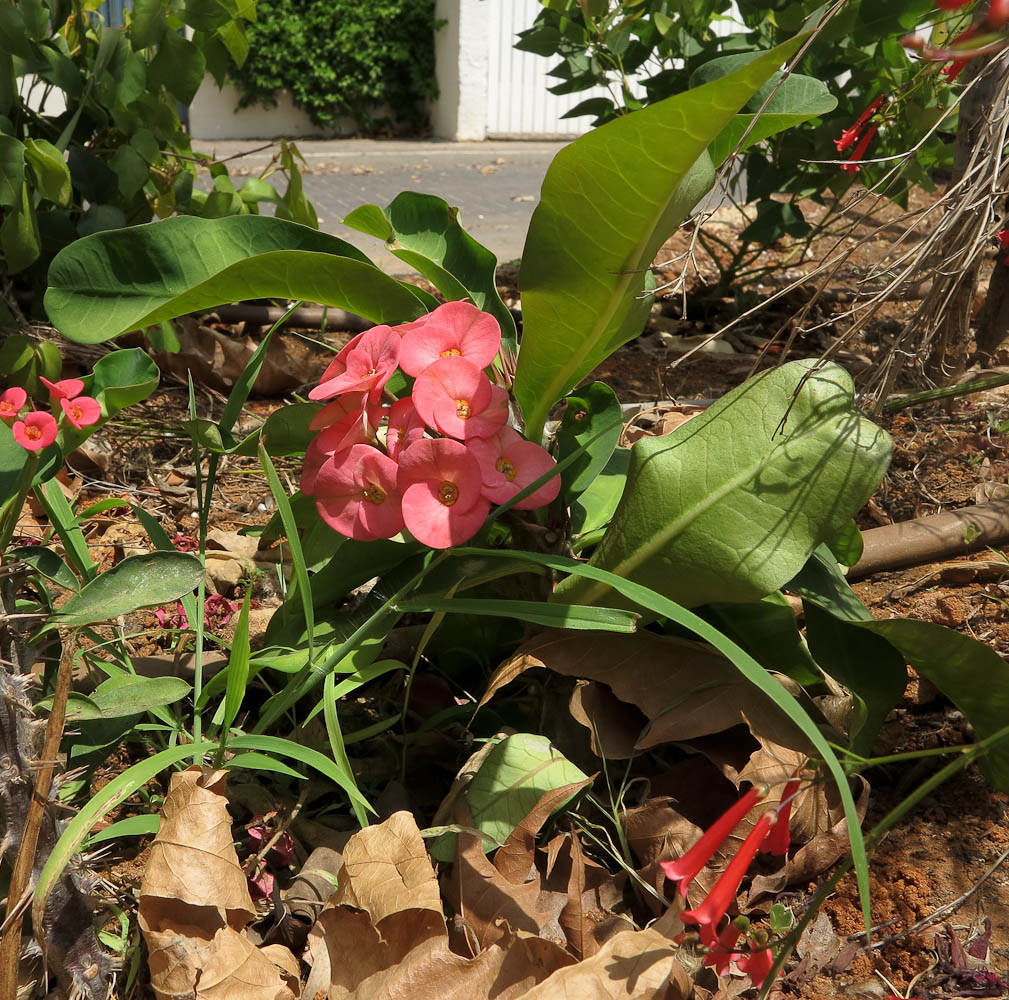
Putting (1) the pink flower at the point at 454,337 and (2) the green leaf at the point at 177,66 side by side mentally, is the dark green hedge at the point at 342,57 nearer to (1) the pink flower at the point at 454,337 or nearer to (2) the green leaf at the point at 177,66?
(2) the green leaf at the point at 177,66

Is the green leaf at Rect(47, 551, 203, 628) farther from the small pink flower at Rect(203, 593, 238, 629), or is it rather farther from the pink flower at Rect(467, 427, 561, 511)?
the small pink flower at Rect(203, 593, 238, 629)

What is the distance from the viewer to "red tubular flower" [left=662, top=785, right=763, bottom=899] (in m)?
0.87

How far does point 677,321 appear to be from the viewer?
351cm

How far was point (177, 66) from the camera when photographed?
2424 millimetres

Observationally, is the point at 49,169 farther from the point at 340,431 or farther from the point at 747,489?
the point at 747,489

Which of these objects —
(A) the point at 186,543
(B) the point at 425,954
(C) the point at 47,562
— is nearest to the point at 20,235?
(A) the point at 186,543

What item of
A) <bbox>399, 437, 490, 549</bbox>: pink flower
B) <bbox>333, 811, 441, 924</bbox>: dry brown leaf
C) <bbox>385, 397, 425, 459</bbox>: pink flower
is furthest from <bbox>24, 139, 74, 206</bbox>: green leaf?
<bbox>333, 811, 441, 924</bbox>: dry brown leaf

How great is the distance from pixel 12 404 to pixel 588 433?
2.42 ft

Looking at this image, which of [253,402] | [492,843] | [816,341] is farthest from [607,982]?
[816,341]

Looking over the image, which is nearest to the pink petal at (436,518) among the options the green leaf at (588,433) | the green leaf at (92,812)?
the green leaf at (588,433)

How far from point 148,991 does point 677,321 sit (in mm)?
2844

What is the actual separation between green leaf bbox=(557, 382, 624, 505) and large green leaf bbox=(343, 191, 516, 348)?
7.5 inches

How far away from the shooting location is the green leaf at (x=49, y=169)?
2.15 metres

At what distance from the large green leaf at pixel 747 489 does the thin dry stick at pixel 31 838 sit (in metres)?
0.61
